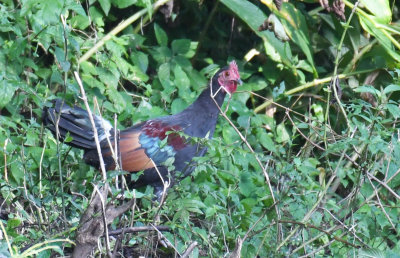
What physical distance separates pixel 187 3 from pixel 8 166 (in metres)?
3.07

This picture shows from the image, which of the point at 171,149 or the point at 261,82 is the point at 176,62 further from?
the point at 171,149

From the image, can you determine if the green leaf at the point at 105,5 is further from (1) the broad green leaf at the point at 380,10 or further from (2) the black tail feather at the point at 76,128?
(1) the broad green leaf at the point at 380,10

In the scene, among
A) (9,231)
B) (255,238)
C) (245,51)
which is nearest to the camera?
(9,231)

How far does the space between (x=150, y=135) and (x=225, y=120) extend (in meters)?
0.86

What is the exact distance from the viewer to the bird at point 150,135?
5.62 meters

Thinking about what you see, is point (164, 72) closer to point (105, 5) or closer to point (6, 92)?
point (105, 5)

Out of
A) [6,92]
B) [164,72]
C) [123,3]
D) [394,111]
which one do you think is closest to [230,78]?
[164,72]

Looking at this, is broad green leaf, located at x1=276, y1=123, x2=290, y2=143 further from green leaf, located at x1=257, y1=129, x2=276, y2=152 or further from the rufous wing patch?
the rufous wing patch

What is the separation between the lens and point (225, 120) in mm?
6535

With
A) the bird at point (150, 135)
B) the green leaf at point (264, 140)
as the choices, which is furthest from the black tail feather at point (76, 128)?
the green leaf at point (264, 140)

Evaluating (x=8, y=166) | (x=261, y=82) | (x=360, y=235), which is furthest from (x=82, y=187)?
(x=261, y=82)

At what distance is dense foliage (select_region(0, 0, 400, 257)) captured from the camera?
4.52 meters

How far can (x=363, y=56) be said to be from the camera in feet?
24.7

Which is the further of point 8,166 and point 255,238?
point 8,166
